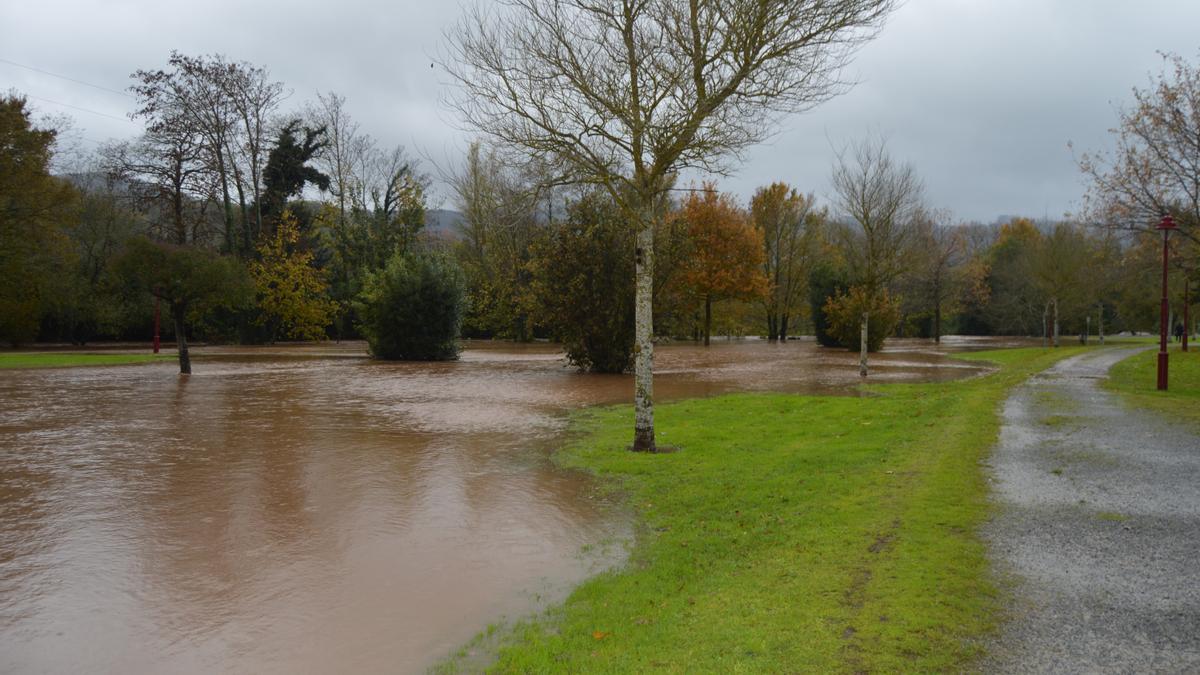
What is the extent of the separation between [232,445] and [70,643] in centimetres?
728

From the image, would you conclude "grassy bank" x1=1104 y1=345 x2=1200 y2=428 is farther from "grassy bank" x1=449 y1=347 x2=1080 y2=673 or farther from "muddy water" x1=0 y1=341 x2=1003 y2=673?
"muddy water" x1=0 y1=341 x2=1003 y2=673

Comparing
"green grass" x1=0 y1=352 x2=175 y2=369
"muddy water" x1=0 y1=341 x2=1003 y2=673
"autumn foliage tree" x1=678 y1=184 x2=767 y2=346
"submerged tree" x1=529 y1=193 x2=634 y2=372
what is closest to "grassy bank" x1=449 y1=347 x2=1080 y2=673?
"muddy water" x1=0 y1=341 x2=1003 y2=673

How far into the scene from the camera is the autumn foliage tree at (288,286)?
4247cm

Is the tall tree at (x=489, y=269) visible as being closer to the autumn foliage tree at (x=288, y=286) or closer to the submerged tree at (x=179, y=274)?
the autumn foliage tree at (x=288, y=286)

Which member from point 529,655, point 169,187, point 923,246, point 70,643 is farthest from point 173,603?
point 923,246

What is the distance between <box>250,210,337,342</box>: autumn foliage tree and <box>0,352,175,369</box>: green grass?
1112 cm

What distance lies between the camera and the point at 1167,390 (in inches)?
589

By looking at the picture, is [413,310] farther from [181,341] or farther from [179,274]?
[181,341]

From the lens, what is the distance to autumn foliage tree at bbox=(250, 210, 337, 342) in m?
42.5

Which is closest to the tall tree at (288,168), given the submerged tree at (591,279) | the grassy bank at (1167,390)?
the submerged tree at (591,279)

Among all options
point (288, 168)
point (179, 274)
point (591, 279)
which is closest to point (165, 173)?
point (288, 168)

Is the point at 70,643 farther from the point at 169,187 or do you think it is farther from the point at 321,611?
the point at 169,187

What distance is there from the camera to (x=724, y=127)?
35.3 feet

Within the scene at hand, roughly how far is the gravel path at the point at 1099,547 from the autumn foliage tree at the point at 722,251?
35.3m
